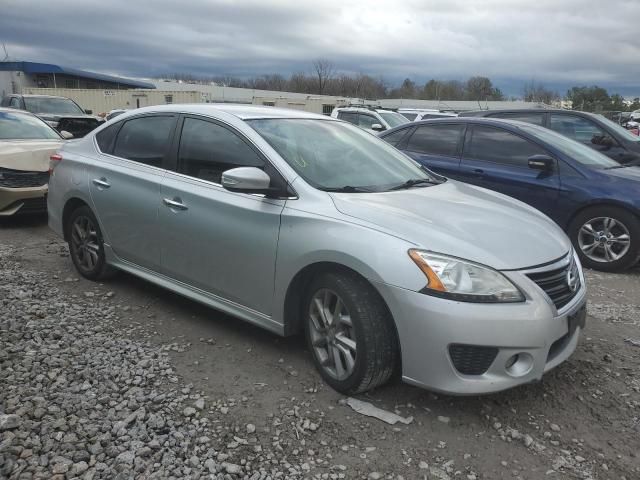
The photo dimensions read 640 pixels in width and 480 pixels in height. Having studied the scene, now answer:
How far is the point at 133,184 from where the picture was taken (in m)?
4.31

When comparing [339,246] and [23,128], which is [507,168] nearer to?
[339,246]

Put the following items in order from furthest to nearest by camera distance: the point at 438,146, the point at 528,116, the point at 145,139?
the point at 528,116 < the point at 438,146 < the point at 145,139

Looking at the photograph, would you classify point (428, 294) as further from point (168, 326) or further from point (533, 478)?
point (168, 326)

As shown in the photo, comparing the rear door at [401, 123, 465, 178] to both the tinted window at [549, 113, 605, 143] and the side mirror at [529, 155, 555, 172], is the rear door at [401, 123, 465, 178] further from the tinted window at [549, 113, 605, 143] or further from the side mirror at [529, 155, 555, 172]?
the tinted window at [549, 113, 605, 143]

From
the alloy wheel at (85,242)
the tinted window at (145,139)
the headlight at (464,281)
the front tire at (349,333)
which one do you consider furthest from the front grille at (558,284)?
the alloy wheel at (85,242)

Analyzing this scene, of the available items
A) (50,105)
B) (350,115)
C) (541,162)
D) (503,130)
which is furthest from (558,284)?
(50,105)

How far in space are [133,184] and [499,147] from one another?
4.31 m

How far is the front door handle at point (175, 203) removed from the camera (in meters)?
3.88

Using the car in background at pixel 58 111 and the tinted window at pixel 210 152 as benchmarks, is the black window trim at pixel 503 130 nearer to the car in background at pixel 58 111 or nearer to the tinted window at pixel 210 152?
the tinted window at pixel 210 152

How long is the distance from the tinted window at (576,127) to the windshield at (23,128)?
7818 millimetres

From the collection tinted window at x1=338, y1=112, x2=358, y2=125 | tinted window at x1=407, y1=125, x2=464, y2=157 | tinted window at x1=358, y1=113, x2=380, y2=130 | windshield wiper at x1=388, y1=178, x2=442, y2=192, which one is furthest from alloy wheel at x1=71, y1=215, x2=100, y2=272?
tinted window at x1=338, y1=112, x2=358, y2=125

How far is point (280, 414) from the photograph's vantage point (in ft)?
9.84

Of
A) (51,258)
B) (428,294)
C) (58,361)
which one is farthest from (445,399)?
(51,258)

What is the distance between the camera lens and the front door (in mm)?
3432
